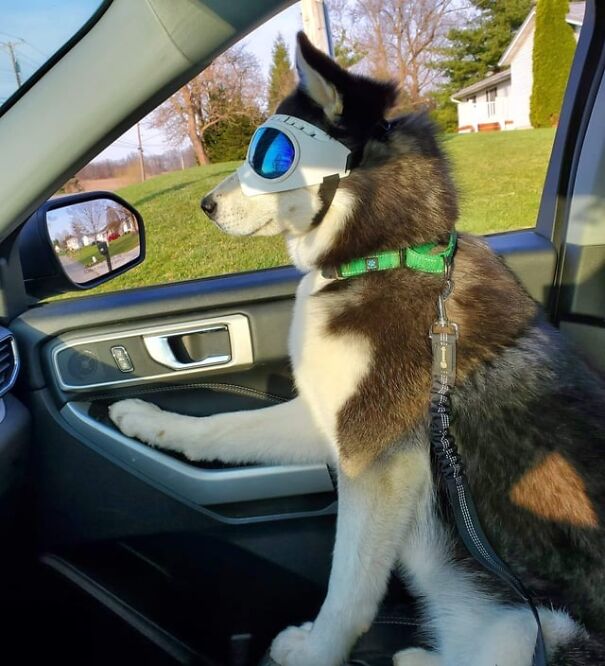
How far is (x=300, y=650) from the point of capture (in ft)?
6.14

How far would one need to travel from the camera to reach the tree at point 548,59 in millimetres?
5473

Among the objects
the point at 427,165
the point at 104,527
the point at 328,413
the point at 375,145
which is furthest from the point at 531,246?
the point at 104,527

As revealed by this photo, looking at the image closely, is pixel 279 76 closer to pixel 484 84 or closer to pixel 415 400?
pixel 415 400

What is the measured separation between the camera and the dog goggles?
1.87 metres

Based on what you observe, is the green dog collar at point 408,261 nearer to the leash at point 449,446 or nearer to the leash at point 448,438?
the leash at point 449,446

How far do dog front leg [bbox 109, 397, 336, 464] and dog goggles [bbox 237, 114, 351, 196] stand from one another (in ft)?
2.67

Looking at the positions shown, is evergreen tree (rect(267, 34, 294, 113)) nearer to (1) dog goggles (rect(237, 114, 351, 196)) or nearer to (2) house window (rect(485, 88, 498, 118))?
(1) dog goggles (rect(237, 114, 351, 196))

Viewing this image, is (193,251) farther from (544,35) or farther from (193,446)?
(544,35)

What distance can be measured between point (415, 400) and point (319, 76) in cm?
99

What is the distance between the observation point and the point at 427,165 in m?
2.09

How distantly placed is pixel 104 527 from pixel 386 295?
135cm

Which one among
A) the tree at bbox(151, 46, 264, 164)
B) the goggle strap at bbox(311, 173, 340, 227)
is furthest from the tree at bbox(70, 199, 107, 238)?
the goggle strap at bbox(311, 173, 340, 227)

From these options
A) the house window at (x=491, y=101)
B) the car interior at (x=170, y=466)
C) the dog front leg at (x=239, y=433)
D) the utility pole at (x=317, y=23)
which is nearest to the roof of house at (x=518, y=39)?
the house window at (x=491, y=101)

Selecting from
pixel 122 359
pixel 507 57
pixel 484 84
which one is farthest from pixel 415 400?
pixel 507 57
